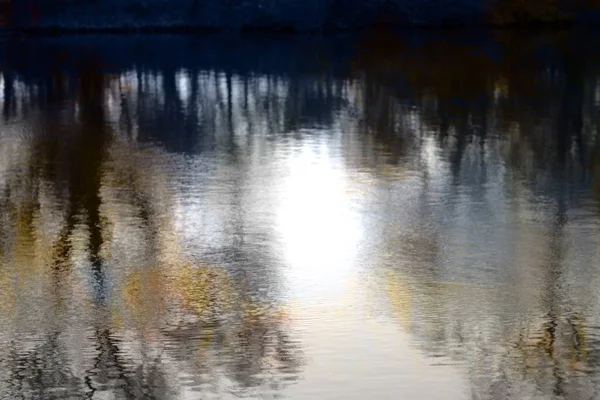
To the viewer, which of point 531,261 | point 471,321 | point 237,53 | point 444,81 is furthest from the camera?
point 237,53

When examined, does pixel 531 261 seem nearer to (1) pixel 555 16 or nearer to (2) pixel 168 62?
(2) pixel 168 62

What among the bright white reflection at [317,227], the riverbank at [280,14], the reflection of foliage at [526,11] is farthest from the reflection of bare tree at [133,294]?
the reflection of foliage at [526,11]

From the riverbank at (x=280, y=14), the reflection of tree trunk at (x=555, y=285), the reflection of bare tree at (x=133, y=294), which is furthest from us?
the riverbank at (x=280, y=14)

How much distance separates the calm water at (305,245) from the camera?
26.3 ft

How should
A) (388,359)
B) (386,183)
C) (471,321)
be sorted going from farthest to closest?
(386,183) < (471,321) < (388,359)

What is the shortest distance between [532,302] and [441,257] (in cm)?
150

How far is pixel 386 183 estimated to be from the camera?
14250 mm

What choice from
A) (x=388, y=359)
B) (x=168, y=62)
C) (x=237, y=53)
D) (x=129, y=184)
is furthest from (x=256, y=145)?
(x=237, y=53)

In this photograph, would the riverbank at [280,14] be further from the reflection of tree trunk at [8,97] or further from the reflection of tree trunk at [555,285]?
the reflection of tree trunk at [555,285]

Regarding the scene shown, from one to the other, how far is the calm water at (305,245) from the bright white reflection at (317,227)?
3cm

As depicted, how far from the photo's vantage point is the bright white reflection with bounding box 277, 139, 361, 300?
10255 mm

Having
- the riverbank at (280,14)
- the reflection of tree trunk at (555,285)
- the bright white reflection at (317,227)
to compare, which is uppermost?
the reflection of tree trunk at (555,285)

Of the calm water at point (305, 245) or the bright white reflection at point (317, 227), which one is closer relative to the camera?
the calm water at point (305, 245)

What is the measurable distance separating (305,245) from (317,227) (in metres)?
0.69
